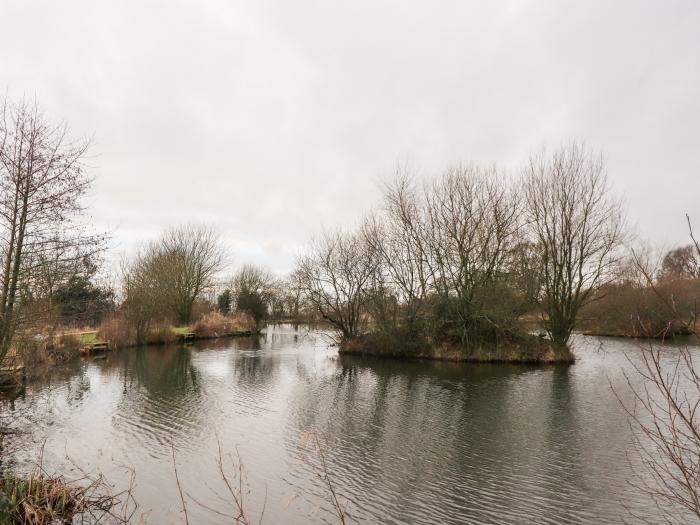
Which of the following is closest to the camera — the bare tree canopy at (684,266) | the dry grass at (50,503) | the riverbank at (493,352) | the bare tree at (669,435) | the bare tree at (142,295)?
the bare tree at (669,435)

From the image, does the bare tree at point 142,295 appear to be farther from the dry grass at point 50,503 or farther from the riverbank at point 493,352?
the dry grass at point 50,503

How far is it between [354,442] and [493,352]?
15160mm

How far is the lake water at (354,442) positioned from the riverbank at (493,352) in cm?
364

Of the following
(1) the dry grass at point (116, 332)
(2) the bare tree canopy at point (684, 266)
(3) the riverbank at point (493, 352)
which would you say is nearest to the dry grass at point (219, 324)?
(1) the dry grass at point (116, 332)

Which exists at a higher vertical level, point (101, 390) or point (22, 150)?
point (22, 150)

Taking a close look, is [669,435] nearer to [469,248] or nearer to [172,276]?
[469,248]

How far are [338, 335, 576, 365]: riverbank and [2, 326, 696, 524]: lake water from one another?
3636mm

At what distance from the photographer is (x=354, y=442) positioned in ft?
33.3

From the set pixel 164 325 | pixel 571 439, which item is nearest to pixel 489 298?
pixel 571 439

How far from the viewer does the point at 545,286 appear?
25.2 m

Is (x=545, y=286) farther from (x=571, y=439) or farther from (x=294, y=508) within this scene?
(x=294, y=508)

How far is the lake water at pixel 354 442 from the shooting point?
726cm

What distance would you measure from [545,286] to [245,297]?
101ft

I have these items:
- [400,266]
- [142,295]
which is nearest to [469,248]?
[400,266]
